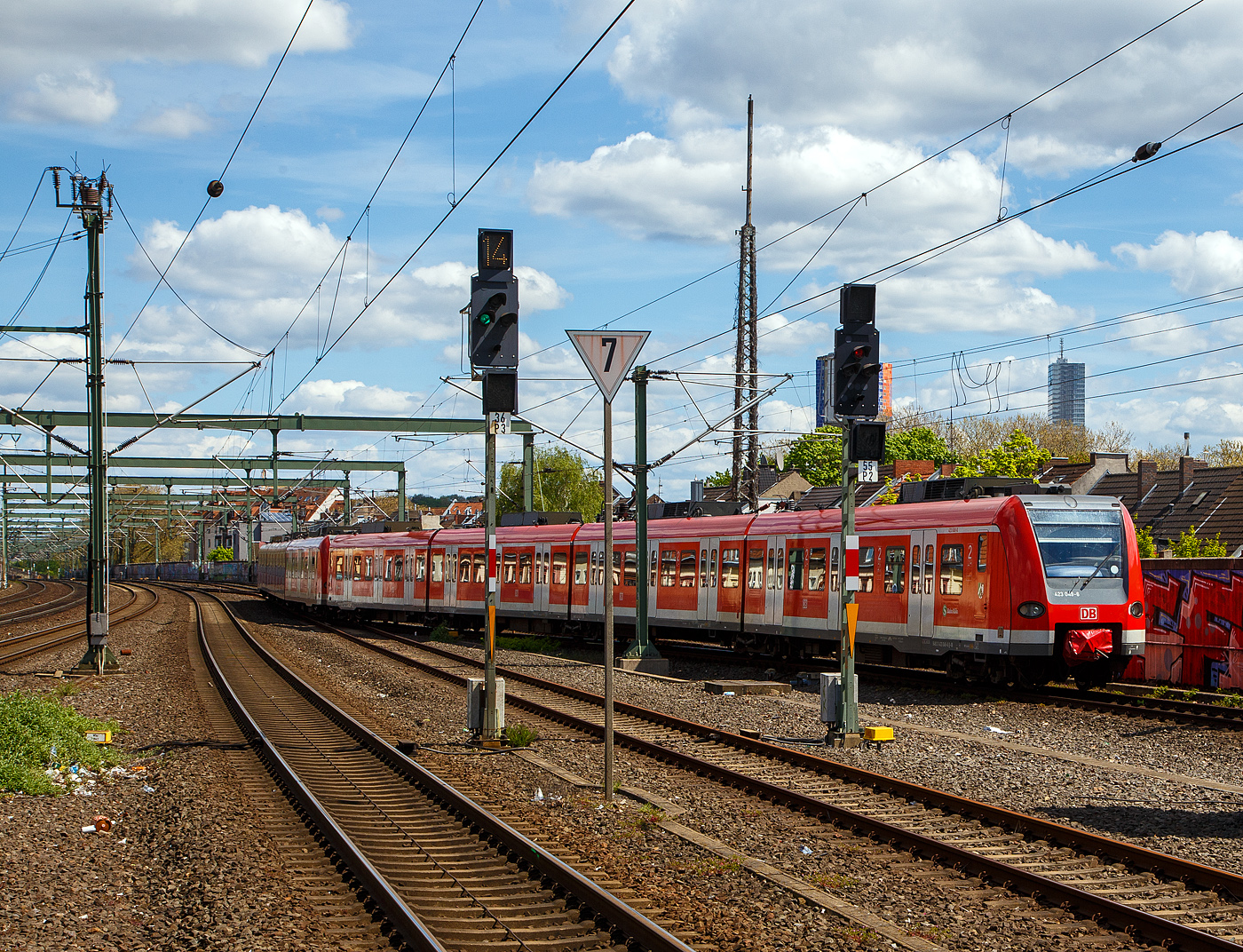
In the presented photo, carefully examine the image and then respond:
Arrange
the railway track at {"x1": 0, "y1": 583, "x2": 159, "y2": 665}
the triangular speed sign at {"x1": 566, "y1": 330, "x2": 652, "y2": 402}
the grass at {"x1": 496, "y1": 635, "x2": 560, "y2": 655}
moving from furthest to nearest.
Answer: the grass at {"x1": 496, "y1": 635, "x2": 560, "y2": 655} < the railway track at {"x1": 0, "y1": 583, "x2": 159, "y2": 665} < the triangular speed sign at {"x1": 566, "y1": 330, "x2": 652, "y2": 402}

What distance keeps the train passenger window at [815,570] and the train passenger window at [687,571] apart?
4.74m

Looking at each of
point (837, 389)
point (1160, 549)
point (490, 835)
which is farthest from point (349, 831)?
point (1160, 549)

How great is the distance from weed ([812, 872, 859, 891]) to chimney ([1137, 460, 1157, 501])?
5135 cm

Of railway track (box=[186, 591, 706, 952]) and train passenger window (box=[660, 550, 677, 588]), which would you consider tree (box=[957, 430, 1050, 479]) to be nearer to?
train passenger window (box=[660, 550, 677, 588])

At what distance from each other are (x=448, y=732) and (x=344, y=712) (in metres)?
2.57

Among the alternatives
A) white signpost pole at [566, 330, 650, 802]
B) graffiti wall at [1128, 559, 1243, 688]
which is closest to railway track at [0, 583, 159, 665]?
white signpost pole at [566, 330, 650, 802]

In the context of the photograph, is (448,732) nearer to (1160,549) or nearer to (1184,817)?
(1184,817)

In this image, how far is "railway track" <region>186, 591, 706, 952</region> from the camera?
7.42 m

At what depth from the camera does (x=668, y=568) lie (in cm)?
2948

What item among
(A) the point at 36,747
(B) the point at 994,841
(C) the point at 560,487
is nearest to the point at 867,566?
(B) the point at 994,841

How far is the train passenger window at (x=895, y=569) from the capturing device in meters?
21.2

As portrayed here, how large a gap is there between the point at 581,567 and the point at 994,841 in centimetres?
2295

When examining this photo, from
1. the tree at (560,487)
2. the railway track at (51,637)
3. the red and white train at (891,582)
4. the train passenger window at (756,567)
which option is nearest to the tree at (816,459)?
the tree at (560,487)

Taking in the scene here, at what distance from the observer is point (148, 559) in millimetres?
168750
